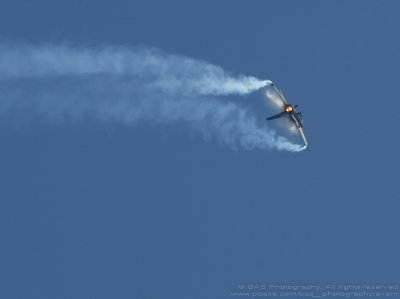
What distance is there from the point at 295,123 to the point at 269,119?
2553 millimetres

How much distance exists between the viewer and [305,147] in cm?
19775

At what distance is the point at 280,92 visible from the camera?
19512cm

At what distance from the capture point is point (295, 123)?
196 meters

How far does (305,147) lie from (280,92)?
569 cm

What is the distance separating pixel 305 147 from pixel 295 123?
2.59 meters

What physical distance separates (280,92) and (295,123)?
10.2ft

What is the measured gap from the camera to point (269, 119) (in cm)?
19512

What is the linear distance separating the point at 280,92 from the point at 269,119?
2.41 meters

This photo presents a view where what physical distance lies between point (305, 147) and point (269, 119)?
15.3ft
